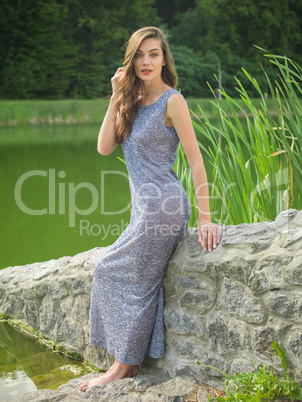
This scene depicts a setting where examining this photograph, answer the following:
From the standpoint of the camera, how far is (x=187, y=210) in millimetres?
2088

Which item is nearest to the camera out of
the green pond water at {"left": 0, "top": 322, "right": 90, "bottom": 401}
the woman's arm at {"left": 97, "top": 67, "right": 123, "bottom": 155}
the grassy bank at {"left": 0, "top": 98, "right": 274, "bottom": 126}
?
the woman's arm at {"left": 97, "top": 67, "right": 123, "bottom": 155}

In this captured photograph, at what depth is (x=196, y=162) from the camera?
6.51 ft

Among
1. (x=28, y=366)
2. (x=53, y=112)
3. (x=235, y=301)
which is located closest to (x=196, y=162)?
(x=235, y=301)

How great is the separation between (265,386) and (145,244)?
71 cm

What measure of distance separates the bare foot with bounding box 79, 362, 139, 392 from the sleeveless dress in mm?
43

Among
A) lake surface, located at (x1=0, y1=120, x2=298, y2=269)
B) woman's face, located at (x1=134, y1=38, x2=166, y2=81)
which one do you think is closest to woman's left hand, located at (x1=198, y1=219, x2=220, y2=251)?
woman's face, located at (x1=134, y1=38, x2=166, y2=81)

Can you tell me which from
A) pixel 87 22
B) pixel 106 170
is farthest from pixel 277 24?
pixel 106 170

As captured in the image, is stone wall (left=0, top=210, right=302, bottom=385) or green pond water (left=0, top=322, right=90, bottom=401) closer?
stone wall (left=0, top=210, right=302, bottom=385)

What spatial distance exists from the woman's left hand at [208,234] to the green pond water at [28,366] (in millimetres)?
999

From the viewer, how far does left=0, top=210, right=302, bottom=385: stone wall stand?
1.79 meters

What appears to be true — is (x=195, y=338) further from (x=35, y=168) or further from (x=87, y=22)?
(x=87, y=22)

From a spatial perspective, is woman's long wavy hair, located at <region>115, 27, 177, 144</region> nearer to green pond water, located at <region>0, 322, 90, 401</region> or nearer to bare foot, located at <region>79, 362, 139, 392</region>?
bare foot, located at <region>79, 362, 139, 392</region>

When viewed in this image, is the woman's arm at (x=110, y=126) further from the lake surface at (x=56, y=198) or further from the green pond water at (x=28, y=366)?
the lake surface at (x=56, y=198)

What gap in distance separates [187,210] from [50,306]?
108 cm
